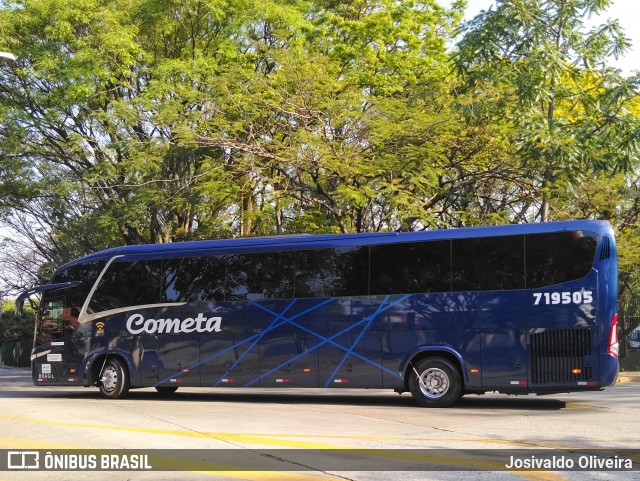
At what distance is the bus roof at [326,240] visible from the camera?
14243mm

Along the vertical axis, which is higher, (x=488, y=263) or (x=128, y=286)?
(x=488, y=263)

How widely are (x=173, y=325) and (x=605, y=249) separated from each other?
9263 mm

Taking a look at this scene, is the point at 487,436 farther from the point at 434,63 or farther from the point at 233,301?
the point at 434,63

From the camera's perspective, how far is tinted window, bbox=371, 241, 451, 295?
15.0 meters

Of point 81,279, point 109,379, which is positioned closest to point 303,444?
point 109,379

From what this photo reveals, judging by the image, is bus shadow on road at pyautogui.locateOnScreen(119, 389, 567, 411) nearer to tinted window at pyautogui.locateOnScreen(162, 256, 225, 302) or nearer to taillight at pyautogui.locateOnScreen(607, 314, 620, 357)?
taillight at pyautogui.locateOnScreen(607, 314, 620, 357)

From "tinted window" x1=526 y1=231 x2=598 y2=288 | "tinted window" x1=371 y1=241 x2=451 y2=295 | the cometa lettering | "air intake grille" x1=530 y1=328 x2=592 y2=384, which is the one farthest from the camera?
the cometa lettering

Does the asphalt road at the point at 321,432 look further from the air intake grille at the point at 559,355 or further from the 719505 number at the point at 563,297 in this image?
the 719505 number at the point at 563,297

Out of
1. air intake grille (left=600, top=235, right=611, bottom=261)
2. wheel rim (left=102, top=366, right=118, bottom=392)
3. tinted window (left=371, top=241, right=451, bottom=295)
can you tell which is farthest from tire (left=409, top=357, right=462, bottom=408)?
wheel rim (left=102, top=366, right=118, bottom=392)

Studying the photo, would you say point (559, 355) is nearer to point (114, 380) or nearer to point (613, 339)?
point (613, 339)

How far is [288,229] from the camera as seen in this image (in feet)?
98.1

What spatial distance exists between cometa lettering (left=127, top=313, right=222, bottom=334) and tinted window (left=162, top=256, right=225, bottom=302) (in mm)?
449

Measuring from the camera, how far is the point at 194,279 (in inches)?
676

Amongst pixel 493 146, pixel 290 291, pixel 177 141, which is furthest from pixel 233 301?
pixel 493 146
